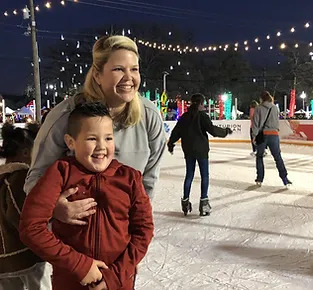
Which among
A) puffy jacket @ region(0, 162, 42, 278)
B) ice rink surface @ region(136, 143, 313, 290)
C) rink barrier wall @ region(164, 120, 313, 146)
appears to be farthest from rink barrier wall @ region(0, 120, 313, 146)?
puffy jacket @ region(0, 162, 42, 278)

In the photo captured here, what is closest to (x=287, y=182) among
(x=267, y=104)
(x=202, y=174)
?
(x=267, y=104)

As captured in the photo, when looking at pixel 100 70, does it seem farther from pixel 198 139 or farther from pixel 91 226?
pixel 198 139

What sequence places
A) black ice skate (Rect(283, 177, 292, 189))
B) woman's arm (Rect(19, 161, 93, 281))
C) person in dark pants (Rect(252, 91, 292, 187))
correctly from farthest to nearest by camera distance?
person in dark pants (Rect(252, 91, 292, 187)), black ice skate (Rect(283, 177, 292, 189)), woman's arm (Rect(19, 161, 93, 281))

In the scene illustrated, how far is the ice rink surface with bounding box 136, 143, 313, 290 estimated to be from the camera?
10.4 feet

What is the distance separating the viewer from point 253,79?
134 ft

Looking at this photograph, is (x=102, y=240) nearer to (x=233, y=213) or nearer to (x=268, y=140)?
(x=233, y=213)

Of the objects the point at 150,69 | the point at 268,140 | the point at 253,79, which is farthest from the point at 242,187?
the point at 253,79

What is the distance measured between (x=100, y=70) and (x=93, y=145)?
365mm

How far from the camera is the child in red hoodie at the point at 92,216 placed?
1423 millimetres

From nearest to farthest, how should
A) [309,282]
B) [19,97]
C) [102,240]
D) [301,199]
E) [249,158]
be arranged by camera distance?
1. [102,240]
2. [309,282]
3. [301,199]
4. [249,158]
5. [19,97]

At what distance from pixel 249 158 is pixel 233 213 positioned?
6051 millimetres

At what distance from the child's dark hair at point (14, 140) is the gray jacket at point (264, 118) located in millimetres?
5228

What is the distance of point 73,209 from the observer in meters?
1.46

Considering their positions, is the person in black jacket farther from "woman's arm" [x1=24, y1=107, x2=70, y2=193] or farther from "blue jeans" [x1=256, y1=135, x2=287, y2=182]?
"woman's arm" [x1=24, y1=107, x2=70, y2=193]
